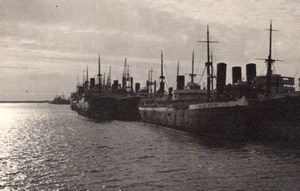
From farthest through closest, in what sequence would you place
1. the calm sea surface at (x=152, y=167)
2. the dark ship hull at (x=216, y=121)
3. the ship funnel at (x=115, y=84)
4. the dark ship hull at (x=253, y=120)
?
the ship funnel at (x=115, y=84)
the dark ship hull at (x=253, y=120)
the dark ship hull at (x=216, y=121)
the calm sea surface at (x=152, y=167)

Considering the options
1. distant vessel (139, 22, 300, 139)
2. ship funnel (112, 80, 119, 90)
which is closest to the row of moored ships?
distant vessel (139, 22, 300, 139)

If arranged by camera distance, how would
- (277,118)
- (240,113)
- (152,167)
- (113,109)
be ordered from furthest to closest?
(113,109) < (277,118) < (240,113) < (152,167)

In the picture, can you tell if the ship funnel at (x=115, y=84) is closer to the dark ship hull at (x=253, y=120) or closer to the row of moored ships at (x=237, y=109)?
the row of moored ships at (x=237, y=109)

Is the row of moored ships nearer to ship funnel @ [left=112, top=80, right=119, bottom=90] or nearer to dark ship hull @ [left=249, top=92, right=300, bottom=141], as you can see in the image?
dark ship hull @ [left=249, top=92, right=300, bottom=141]

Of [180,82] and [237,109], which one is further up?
[180,82]

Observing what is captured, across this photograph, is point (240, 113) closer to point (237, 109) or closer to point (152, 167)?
point (237, 109)

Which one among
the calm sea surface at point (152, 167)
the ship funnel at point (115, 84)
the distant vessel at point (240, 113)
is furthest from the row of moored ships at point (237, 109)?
the ship funnel at point (115, 84)

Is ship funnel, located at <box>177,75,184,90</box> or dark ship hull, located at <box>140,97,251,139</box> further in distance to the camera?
ship funnel, located at <box>177,75,184,90</box>

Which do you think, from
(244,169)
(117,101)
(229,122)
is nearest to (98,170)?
(244,169)

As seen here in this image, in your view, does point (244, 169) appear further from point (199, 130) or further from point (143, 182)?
point (199, 130)

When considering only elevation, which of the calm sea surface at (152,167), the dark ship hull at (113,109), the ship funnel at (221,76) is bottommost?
the calm sea surface at (152,167)

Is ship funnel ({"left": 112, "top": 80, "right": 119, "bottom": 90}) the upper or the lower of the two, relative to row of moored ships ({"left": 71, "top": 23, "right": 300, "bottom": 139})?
upper

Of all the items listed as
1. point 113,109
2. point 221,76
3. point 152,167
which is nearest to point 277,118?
point 221,76
